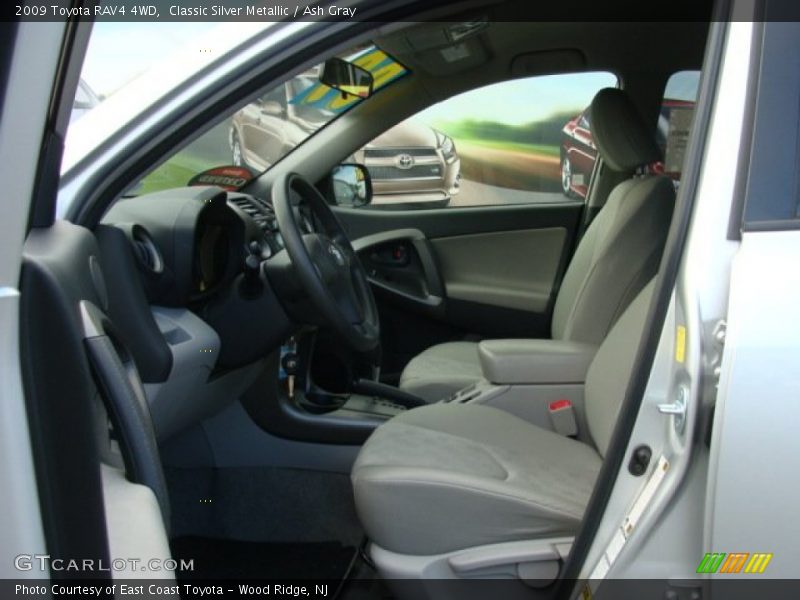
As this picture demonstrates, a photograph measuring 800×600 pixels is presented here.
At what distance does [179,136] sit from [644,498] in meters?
1.01

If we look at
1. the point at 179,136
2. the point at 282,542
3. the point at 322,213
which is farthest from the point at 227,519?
the point at 179,136

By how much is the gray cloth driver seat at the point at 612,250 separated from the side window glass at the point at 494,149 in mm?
615

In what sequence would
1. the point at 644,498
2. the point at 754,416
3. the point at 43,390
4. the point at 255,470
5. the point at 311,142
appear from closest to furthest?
1. the point at 43,390
2. the point at 754,416
3. the point at 644,498
4. the point at 255,470
5. the point at 311,142

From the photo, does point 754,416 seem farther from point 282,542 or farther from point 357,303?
point 282,542

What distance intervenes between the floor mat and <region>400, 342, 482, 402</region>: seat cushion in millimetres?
560

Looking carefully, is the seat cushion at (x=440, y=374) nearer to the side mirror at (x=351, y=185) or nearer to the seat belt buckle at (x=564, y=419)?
the seat belt buckle at (x=564, y=419)

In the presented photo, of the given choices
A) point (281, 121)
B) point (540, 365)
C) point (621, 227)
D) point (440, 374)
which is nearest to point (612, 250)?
point (621, 227)

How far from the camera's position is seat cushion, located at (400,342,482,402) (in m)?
2.54

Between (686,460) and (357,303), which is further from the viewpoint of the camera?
(357,303)

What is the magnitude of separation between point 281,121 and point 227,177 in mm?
328

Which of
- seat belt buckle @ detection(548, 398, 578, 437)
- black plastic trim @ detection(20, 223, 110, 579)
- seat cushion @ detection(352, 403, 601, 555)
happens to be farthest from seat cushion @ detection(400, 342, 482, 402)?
black plastic trim @ detection(20, 223, 110, 579)

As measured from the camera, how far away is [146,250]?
175cm

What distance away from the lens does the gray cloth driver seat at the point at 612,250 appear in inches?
88.7

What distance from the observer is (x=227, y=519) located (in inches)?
90.7
